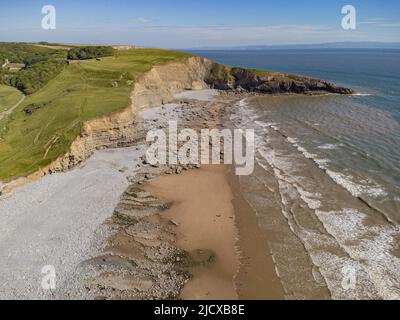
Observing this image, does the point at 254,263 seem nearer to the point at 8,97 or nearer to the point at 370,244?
the point at 370,244

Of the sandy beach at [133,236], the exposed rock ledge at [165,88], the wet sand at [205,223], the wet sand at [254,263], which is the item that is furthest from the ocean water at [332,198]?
the exposed rock ledge at [165,88]

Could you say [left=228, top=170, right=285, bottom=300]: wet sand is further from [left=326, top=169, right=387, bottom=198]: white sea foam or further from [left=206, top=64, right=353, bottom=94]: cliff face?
[left=206, top=64, right=353, bottom=94]: cliff face

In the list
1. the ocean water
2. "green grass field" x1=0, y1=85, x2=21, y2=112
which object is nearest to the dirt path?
"green grass field" x1=0, y1=85, x2=21, y2=112

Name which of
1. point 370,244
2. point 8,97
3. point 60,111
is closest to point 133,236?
point 370,244

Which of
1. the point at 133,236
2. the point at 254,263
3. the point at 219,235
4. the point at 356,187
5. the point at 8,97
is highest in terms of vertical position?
the point at 8,97

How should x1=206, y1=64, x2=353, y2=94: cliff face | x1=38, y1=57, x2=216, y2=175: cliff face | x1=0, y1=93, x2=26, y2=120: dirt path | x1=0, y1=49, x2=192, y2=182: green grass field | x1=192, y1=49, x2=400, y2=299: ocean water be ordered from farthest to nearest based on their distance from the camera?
x1=206, y1=64, x2=353, y2=94: cliff face, x1=0, y1=93, x2=26, y2=120: dirt path, x1=38, y1=57, x2=216, y2=175: cliff face, x1=0, y1=49, x2=192, y2=182: green grass field, x1=192, y1=49, x2=400, y2=299: ocean water

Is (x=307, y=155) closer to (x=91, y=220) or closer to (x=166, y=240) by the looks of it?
(x=166, y=240)
